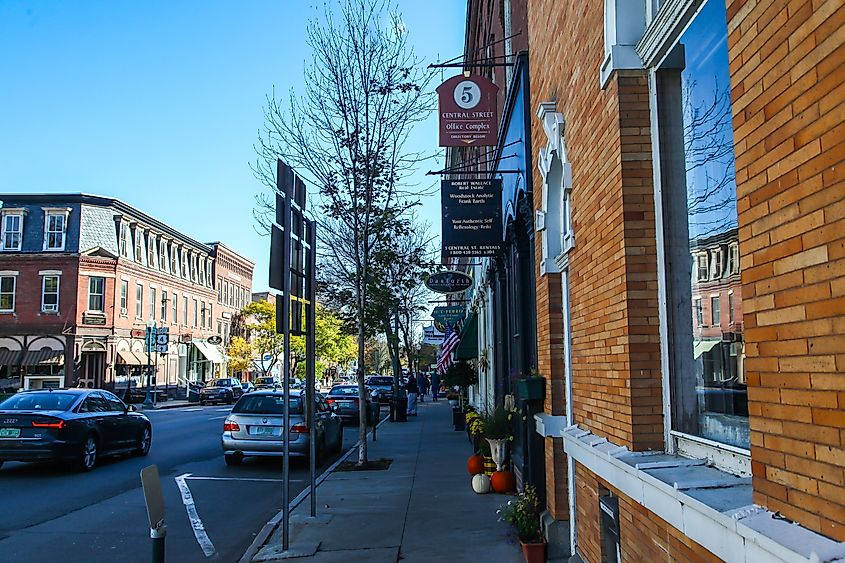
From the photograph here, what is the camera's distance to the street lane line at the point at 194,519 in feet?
28.6

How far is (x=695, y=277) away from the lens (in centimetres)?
446

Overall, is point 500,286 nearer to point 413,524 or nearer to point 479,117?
point 479,117

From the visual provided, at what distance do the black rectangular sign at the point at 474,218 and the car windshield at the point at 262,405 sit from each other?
5.78 meters

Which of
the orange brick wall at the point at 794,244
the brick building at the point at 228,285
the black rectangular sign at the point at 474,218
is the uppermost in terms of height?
the brick building at the point at 228,285

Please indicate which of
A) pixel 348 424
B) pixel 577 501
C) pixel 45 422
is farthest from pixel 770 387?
pixel 348 424

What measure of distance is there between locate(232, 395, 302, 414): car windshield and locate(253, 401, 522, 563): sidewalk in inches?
94.2

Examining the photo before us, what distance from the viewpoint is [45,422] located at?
1384cm

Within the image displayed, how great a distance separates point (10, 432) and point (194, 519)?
559 centimetres

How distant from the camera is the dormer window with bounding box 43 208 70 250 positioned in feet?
153

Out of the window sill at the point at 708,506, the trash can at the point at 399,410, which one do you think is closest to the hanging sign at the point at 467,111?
the window sill at the point at 708,506

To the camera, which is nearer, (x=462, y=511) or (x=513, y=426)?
(x=462, y=511)

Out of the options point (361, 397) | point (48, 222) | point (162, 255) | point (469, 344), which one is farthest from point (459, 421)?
point (162, 255)

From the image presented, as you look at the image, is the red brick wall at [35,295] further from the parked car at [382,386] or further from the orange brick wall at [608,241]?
the orange brick wall at [608,241]

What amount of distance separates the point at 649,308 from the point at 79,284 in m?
46.9
